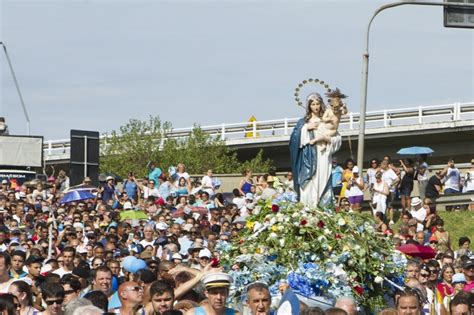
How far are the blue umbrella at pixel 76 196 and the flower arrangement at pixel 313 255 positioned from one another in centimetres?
1291

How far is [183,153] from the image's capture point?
55.2m

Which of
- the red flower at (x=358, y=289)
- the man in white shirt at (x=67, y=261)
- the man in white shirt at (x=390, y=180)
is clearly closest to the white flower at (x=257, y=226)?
the red flower at (x=358, y=289)

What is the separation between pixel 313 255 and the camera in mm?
15031

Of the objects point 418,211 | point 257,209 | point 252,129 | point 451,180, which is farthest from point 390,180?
point 252,129

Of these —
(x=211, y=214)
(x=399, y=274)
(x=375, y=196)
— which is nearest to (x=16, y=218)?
(x=211, y=214)

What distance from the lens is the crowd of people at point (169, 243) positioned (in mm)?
12430

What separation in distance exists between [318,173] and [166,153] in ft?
127

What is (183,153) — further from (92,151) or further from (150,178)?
(92,151)

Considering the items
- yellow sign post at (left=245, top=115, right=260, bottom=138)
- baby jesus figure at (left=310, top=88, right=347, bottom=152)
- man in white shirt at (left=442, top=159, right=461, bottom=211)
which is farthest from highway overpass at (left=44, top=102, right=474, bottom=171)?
baby jesus figure at (left=310, top=88, right=347, bottom=152)

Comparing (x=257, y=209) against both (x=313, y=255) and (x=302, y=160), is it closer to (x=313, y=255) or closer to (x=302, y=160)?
(x=313, y=255)

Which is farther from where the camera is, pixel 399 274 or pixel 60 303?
pixel 399 274

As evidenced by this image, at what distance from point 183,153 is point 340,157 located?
6.38 m

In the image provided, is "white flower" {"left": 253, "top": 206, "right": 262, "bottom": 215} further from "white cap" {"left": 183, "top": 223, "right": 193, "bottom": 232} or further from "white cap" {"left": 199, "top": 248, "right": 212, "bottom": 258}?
"white cap" {"left": 183, "top": 223, "right": 193, "bottom": 232}

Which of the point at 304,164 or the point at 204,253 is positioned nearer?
the point at 304,164
